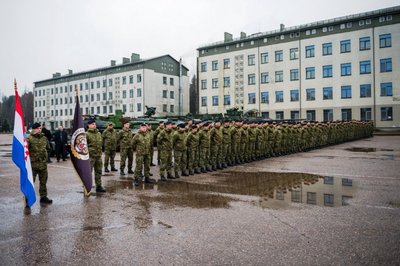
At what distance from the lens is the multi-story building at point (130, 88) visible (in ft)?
198

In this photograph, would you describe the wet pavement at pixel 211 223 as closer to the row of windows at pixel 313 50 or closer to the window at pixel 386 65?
the window at pixel 386 65

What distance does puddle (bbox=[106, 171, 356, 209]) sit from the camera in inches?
317

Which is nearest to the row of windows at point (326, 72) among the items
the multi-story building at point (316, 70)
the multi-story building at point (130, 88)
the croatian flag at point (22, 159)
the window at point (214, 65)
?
the multi-story building at point (316, 70)

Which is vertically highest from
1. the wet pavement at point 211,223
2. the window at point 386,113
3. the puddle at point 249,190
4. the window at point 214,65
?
the window at point 214,65

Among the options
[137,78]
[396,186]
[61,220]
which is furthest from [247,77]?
[61,220]

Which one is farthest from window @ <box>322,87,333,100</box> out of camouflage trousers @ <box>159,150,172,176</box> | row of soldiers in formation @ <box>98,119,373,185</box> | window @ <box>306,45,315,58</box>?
camouflage trousers @ <box>159,150,172,176</box>

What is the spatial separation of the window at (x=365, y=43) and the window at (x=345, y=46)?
1365mm

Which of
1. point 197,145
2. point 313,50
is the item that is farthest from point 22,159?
point 313,50

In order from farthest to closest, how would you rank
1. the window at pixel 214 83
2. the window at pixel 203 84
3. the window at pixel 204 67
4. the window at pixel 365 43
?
the window at pixel 203 84 < the window at pixel 204 67 < the window at pixel 214 83 < the window at pixel 365 43

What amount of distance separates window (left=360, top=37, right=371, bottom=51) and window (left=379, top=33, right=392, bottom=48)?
3.97 feet

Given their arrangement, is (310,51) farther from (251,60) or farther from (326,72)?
(251,60)

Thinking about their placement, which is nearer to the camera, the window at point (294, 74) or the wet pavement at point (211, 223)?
the wet pavement at point (211, 223)

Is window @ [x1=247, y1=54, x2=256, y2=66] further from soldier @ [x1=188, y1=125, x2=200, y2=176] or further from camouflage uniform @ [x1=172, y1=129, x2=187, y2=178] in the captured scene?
camouflage uniform @ [x1=172, y1=129, x2=187, y2=178]

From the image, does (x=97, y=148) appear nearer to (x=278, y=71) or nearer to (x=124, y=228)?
(x=124, y=228)
